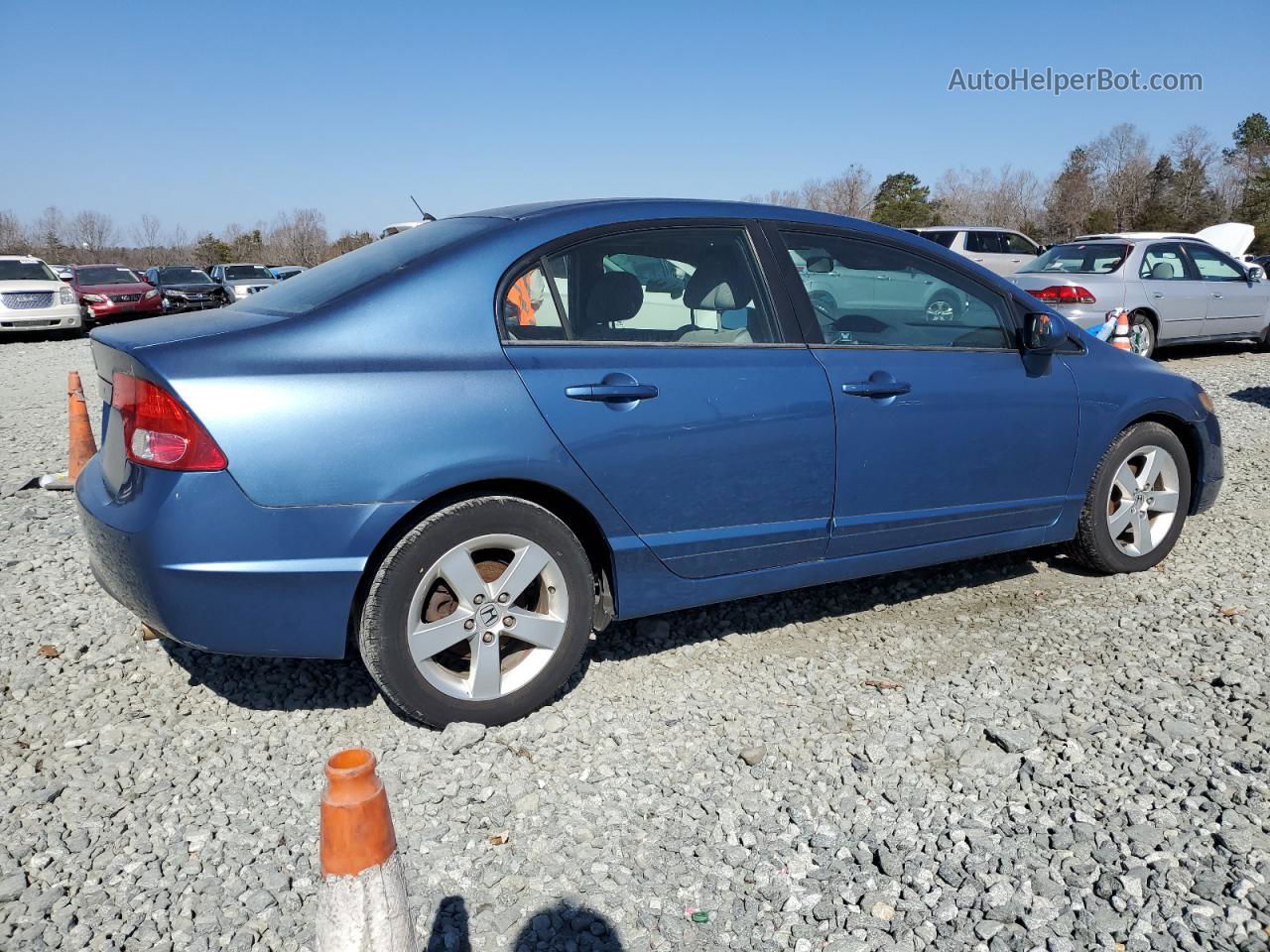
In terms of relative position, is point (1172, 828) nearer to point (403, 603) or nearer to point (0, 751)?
point (403, 603)

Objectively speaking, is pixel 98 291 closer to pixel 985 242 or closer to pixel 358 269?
pixel 985 242

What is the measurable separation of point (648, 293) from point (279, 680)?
1938mm

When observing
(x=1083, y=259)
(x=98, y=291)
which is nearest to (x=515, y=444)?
(x=1083, y=259)

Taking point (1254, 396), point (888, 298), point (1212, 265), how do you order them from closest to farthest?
point (888, 298) < point (1254, 396) < point (1212, 265)

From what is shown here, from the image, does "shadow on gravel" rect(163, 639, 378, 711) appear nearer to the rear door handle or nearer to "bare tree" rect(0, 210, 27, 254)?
the rear door handle

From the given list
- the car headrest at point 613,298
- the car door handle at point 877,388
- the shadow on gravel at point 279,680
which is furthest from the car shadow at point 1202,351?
the shadow on gravel at point 279,680

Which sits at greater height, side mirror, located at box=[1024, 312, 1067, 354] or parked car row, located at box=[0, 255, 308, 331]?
side mirror, located at box=[1024, 312, 1067, 354]

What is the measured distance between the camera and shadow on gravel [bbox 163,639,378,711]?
355 centimetres

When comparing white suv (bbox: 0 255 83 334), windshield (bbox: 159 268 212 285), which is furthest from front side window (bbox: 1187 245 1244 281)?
windshield (bbox: 159 268 212 285)

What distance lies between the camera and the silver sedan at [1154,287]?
11.7 metres

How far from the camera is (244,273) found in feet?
102

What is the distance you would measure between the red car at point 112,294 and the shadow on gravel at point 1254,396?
857 inches

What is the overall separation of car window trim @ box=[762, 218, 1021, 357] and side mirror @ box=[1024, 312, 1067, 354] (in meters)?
0.07

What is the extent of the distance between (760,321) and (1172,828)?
2057mm
